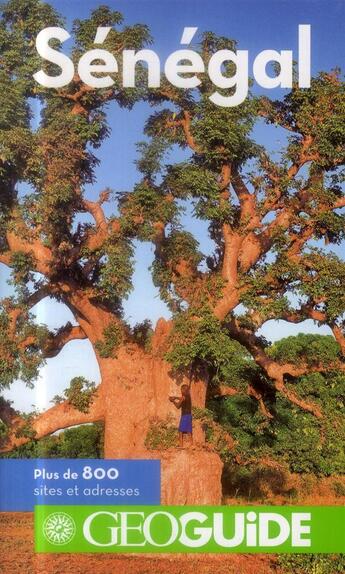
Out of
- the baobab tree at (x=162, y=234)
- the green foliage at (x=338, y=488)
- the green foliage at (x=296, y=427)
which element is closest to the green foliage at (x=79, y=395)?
the baobab tree at (x=162, y=234)

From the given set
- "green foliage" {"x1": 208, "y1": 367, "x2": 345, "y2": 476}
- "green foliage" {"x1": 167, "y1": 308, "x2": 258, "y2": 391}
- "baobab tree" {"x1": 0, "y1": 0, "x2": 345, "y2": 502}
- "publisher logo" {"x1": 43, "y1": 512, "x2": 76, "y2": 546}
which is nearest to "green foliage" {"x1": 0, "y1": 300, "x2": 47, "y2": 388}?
"baobab tree" {"x1": 0, "y1": 0, "x2": 345, "y2": 502}

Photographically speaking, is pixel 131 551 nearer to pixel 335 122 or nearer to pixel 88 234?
pixel 88 234

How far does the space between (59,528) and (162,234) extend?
261 cm

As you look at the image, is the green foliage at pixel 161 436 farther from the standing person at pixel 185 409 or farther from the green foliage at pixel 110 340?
the green foliage at pixel 110 340

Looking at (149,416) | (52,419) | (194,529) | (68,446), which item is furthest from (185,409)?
(194,529)

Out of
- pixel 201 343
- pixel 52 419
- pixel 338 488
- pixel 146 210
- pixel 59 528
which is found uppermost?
pixel 146 210

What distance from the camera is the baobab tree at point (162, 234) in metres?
6.46

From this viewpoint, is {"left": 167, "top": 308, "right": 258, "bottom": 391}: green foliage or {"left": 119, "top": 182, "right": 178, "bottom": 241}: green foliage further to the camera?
{"left": 119, "top": 182, "right": 178, "bottom": 241}: green foliage

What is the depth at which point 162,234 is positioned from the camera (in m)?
6.99

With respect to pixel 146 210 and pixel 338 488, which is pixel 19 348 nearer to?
pixel 146 210

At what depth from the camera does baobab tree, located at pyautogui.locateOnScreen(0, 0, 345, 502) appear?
21.2 feet

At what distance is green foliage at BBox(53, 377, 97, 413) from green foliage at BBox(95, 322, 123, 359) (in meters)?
0.30

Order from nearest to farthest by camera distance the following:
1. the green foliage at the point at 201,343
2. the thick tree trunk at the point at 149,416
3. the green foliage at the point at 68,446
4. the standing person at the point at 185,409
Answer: the green foliage at the point at 68,446 < the green foliage at the point at 201,343 < the thick tree trunk at the point at 149,416 < the standing person at the point at 185,409

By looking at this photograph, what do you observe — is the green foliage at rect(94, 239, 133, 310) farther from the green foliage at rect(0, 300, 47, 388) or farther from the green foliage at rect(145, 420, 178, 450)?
the green foliage at rect(145, 420, 178, 450)
